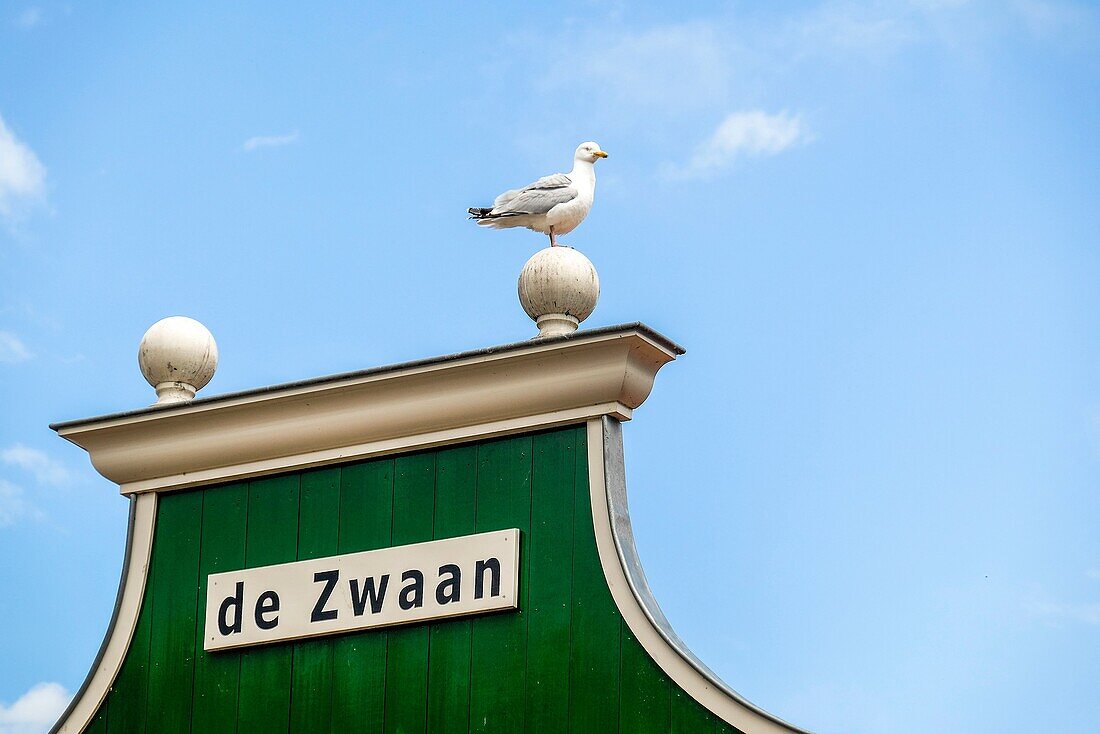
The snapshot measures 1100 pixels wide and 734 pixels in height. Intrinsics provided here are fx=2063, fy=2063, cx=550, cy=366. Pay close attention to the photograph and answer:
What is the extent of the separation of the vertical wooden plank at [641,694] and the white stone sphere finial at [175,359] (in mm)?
2569

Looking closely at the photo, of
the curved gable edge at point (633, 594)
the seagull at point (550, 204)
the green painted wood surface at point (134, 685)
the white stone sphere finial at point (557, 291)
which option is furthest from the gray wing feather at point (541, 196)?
the green painted wood surface at point (134, 685)

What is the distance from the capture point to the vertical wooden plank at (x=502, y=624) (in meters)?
7.80

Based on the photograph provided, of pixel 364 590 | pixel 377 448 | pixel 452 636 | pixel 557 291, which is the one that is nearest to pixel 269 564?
pixel 364 590

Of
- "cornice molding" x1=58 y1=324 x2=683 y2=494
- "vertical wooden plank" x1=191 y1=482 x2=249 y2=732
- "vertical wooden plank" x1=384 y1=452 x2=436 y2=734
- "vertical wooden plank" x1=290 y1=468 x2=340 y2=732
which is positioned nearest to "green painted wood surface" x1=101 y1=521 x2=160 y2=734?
"vertical wooden plank" x1=191 y1=482 x2=249 y2=732

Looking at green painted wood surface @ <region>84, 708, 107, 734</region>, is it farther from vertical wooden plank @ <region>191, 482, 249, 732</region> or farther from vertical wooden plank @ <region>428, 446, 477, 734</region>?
vertical wooden plank @ <region>428, 446, 477, 734</region>

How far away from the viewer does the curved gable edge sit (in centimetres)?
735

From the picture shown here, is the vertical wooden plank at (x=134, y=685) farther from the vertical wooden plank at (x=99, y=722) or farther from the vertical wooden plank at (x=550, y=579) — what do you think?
the vertical wooden plank at (x=550, y=579)

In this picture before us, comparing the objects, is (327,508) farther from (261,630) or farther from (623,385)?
(623,385)

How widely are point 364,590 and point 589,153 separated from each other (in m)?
2.55

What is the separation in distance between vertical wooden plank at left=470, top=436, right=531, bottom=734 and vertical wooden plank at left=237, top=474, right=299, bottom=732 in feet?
2.85

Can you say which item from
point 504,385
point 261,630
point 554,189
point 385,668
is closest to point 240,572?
point 261,630

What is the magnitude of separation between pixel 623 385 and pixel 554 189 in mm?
1619

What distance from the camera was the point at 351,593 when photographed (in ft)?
27.0

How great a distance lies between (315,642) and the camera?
27.1ft
